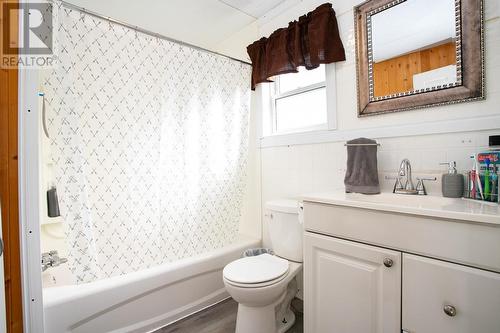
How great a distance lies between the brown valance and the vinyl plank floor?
5.94ft

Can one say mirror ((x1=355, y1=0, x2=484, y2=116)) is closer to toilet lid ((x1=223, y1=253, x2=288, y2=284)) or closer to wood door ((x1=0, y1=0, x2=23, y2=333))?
toilet lid ((x1=223, y1=253, x2=288, y2=284))

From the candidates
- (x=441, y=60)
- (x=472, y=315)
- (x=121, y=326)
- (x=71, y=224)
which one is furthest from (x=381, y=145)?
(x=121, y=326)

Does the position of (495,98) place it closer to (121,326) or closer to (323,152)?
(323,152)

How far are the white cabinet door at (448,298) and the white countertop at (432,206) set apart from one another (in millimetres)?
173

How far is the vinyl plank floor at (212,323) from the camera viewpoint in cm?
155

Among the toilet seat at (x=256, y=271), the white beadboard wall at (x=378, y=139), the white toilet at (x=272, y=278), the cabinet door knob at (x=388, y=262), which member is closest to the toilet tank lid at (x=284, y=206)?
the white toilet at (x=272, y=278)

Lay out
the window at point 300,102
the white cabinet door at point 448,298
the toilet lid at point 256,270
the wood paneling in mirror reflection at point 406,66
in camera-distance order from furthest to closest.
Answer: the window at point 300,102
the toilet lid at point 256,270
the wood paneling in mirror reflection at point 406,66
the white cabinet door at point 448,298

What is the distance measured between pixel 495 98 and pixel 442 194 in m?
0.49

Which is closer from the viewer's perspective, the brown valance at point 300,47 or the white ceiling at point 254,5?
the brown valance at point 300,47

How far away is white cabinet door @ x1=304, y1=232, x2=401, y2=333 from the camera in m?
0.96

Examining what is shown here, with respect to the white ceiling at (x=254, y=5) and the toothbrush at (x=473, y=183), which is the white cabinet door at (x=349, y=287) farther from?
the white ceiling at (x=254, y=5)

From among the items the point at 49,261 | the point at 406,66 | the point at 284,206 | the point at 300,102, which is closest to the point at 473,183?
the point at 406,66

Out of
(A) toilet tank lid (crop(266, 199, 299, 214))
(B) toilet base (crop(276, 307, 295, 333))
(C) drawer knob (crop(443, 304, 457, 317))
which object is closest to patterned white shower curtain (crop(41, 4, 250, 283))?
(A) toilet tank lid (crop(266, 199, 299, 214))

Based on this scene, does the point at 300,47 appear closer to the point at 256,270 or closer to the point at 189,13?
the point at 189,13
